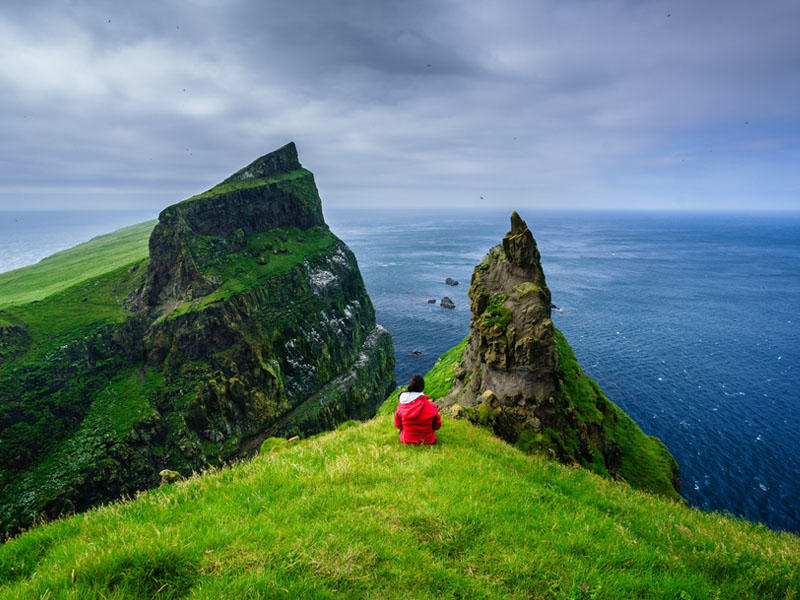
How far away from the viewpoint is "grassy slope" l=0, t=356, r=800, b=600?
16.3 ft

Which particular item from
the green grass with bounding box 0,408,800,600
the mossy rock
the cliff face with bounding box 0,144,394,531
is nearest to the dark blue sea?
the cliff face with bounding box 0,144,394,531

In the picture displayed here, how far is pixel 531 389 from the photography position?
23.3 metres

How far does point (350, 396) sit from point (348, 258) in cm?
4230

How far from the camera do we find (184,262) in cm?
7119

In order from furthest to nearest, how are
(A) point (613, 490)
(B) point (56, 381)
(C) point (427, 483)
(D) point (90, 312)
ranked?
(D) point (90, 312) < (B) point (56, 381) < (A) point (613, 490) < (C) point (427, 483)

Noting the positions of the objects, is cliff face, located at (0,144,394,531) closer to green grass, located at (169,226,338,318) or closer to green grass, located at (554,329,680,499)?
green grass, located at (169,226,338,318)

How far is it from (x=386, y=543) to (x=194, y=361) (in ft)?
216

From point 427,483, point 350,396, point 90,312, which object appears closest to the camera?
point 427,483

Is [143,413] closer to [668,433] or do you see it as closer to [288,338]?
[288,338]

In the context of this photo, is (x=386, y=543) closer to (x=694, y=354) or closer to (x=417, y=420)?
(x=417, y=420)

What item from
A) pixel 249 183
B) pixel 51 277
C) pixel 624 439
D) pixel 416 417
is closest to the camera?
pixel 416 417

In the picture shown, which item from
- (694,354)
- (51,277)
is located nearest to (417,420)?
(694,354)

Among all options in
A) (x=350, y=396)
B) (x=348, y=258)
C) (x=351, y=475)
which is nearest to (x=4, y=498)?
(x=350, y=396)

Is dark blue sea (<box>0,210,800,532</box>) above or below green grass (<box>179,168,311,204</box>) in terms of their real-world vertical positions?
below
